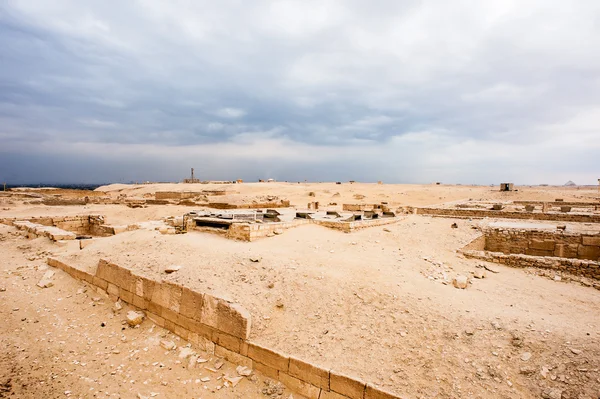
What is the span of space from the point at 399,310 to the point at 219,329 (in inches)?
128

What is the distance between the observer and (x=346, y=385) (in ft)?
13.6

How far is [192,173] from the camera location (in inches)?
2356

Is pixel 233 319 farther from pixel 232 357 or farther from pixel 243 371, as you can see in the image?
pixel 243 371

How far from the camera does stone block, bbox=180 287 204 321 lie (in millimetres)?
5613

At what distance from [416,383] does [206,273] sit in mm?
4626

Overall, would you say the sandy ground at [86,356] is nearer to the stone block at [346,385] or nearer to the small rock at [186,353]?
the small rock at [186,353]

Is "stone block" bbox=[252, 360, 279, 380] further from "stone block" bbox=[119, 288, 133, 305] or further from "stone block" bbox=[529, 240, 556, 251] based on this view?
"stone block" bbox=[529, 240, 556, 251]

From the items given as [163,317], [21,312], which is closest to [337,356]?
[163,317]

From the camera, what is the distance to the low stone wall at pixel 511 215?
1483cm

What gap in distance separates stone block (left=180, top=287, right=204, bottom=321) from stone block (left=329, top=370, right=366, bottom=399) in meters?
2.70

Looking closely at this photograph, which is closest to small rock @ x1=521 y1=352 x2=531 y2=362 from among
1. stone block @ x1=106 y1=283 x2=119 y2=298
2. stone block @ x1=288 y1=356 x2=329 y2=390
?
stone block @ x1=288 y1=356 x2=329 y2=390

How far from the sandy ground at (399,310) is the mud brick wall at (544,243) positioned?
10.4 feet

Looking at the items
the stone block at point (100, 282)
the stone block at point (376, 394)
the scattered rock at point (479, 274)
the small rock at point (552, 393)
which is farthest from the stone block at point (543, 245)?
the stone block at point (100, 282)

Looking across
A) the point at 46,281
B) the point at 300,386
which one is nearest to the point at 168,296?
the point at 300,386
